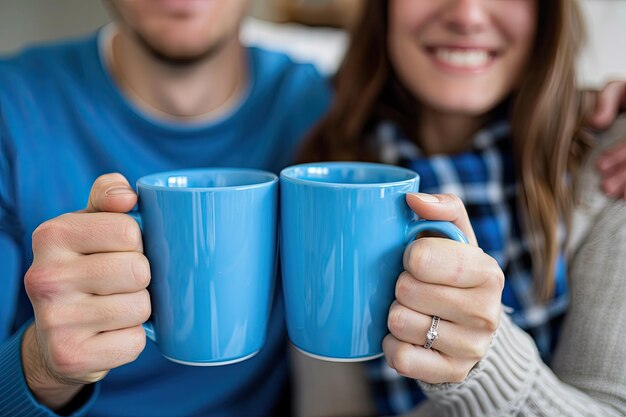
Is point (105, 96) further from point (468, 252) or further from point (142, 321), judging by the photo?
point (468, 252)

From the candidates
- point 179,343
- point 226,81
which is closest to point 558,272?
point 179,343

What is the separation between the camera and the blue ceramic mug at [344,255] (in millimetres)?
521

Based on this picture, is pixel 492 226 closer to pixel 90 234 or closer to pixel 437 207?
pixel 437 207

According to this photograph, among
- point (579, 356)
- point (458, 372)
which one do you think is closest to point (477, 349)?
point (458, 372)

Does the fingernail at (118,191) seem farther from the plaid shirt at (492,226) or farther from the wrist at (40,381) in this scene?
the plaid shirt at (492,226)

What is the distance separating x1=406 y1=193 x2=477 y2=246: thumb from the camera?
52 centimetres

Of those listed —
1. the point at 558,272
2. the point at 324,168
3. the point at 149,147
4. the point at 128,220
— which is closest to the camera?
the point at 128,220

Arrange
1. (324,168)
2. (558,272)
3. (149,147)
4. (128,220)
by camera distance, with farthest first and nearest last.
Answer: (149,147), (558,272), (324,168), (128,220)

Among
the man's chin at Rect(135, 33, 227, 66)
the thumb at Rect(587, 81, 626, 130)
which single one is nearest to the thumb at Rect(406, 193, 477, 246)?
the thumb at Rect(587, 81, 626, 130)

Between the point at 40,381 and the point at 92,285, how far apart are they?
0.18 m

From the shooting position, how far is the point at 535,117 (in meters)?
0.83

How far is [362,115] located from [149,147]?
15.0 inches

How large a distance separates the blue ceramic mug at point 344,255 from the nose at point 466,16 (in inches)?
13.3

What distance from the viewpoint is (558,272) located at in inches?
31.3
